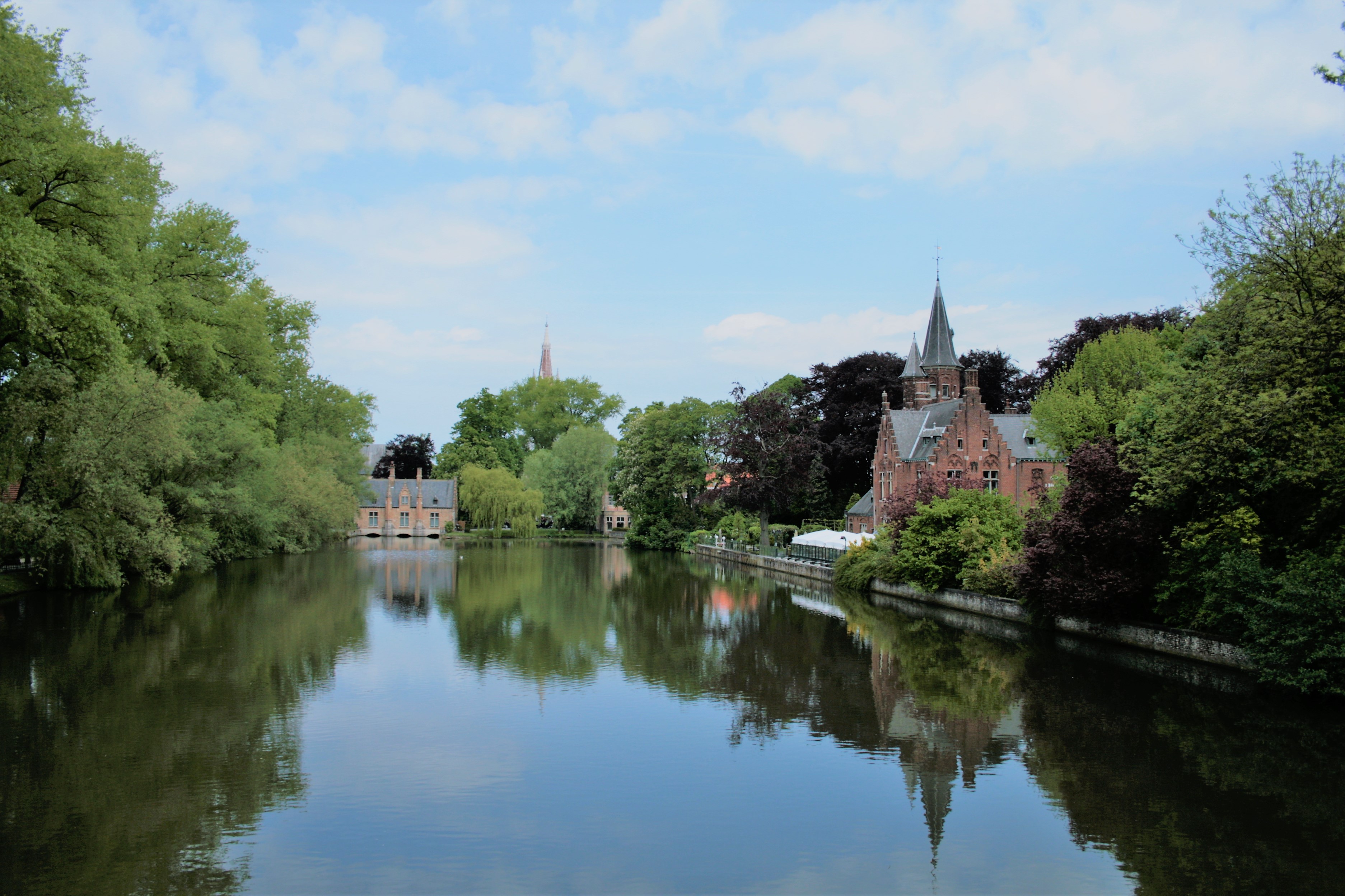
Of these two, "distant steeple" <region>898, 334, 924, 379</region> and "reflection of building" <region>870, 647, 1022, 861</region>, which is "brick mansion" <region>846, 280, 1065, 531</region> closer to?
"distant steeple" <region>898, 334, 924, 379</region>

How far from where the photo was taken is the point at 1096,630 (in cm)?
1939

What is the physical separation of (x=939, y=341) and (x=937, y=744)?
137 feet

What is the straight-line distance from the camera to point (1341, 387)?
14.4 metres

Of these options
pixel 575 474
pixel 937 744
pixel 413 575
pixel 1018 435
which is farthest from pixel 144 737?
pixel 575 474

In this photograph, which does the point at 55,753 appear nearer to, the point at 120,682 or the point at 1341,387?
the point at 120,682

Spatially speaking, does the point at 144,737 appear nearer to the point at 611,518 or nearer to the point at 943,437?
the point at 943,437

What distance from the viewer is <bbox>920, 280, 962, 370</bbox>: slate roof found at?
50406mm

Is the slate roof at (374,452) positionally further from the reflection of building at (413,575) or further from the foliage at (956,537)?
the foliage at (956,537)

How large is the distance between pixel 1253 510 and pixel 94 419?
23171 mm

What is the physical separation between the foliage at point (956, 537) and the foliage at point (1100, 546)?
4.71m

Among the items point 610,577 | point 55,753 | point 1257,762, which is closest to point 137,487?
point 55,753

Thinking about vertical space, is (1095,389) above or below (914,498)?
above

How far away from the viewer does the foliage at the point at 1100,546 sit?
17.9 metres

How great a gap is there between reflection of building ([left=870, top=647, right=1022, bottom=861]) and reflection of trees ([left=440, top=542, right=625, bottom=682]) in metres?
5.15
